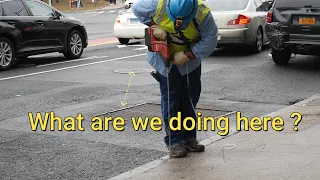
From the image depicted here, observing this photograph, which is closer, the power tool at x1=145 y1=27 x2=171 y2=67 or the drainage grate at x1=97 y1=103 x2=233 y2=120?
the power tool at x1=145 y1=27 x2=171 y2=67

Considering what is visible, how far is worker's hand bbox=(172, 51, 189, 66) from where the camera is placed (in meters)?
6.15

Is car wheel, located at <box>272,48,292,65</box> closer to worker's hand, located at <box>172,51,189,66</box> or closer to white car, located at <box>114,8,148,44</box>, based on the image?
white car, located at <box>114,8,148,44</box>

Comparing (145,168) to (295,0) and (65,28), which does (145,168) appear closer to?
(295,0)

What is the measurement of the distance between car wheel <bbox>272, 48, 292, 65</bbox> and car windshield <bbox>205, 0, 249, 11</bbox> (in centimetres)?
275

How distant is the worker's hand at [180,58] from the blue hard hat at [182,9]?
36cm

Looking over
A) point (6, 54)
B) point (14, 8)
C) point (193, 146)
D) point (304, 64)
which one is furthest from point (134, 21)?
point (193, 146)

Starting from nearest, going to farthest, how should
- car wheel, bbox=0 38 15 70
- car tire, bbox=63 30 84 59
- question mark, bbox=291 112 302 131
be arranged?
question mark, bbox=291 112 302 131 → car wheel, bbox=0 38 15 70 → car tire, bbox=63 30 84 59

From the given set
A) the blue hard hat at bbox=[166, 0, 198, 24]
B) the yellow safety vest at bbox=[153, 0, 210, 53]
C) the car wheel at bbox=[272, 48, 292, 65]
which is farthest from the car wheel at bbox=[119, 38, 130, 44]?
the blue hard hat at bbox=[166, 0, 198, 24]

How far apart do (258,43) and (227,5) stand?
51.4 inches

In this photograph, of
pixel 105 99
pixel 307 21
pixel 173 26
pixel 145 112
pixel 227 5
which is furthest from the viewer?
pixel 227 5

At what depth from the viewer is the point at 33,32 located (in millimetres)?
14492

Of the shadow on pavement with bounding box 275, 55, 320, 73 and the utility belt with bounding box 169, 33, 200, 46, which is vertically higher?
the utility belt with bounding box 169, 33, 200, 46

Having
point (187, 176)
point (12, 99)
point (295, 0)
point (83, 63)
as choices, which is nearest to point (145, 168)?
point (187, 176)
